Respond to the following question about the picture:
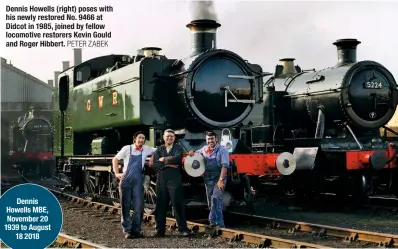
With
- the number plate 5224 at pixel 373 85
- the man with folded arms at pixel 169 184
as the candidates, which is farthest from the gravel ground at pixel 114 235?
the number plate 5224 at pixel 373 85

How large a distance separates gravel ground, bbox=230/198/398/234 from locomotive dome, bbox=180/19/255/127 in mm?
2029

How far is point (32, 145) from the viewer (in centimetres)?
2320

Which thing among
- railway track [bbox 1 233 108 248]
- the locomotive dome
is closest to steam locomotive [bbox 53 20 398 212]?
the locomotive dome

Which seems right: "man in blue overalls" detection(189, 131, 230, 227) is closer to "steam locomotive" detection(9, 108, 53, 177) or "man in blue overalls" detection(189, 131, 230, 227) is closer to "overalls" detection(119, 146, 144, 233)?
"overalls" detection(119, 146, 144, 233)

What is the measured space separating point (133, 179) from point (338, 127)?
5270 millimetres

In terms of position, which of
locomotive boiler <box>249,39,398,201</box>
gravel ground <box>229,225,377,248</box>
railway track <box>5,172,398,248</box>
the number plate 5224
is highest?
the number plate 5224

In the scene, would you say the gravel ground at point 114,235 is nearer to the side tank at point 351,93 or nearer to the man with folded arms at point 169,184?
the man with folded arms at point 169,184

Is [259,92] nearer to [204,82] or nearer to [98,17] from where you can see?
[204,82]

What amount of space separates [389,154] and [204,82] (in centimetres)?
384

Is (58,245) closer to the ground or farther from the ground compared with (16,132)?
closer to the ground

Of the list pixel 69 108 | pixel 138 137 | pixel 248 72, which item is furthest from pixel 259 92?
pixel 69 108

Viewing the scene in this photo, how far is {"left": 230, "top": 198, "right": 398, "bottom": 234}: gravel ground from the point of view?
870cm

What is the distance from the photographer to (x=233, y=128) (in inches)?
371

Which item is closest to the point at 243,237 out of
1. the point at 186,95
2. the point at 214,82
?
the point at 186,95
